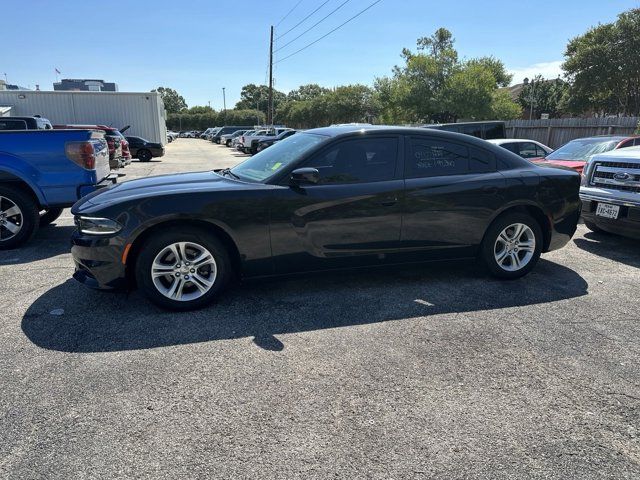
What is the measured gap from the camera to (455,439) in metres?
2.45

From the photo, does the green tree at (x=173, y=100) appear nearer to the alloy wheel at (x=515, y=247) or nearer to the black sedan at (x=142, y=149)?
the black sedan at (x=142, y=149)

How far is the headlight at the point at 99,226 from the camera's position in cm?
377

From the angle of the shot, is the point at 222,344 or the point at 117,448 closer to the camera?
the point at 117,448

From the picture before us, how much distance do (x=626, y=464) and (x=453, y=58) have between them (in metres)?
35.3

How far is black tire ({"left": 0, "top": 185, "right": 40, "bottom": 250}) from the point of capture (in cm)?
589

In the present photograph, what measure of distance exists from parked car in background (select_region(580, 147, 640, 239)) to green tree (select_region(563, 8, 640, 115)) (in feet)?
111

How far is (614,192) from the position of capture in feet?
19.9

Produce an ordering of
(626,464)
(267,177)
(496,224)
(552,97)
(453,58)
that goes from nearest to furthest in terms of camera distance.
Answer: (626,464), (267,177), (496,224), (453,58), (552,97)

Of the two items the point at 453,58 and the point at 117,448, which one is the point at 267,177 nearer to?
the point at 117,448

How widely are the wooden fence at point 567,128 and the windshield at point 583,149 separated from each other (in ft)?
28.9

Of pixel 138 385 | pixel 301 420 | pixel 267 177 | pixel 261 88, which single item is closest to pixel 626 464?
pixel 301 420

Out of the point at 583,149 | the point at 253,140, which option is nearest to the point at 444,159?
the point at 583,149

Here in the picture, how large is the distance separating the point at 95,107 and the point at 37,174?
2491 centimetres

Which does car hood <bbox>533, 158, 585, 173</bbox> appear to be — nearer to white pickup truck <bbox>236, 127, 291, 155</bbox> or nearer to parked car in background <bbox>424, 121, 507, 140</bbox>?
parked car in background <bbox>424, 121, 507, 140</bbox>
